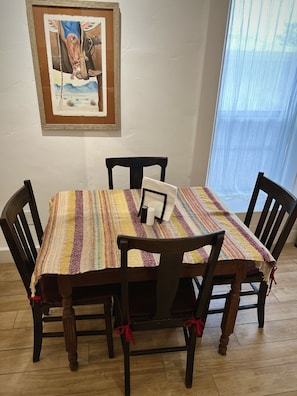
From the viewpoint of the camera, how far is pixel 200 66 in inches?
77.0

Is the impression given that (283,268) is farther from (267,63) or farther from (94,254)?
(94,254)

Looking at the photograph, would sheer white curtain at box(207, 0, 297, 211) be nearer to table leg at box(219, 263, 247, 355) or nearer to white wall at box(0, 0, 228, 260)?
white wall at box(0, 0, 228, 260)

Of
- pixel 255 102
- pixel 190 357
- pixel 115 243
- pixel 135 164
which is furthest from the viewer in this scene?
pixel 255 102

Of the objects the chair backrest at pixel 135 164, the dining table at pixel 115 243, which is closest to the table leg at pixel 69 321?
the dining table at pixel 115 243

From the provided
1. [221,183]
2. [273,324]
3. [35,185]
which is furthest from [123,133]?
[273,324]

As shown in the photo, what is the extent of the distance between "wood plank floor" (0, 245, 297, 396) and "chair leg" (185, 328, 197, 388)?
2.0 inches

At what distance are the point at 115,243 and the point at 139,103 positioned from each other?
1.14 m

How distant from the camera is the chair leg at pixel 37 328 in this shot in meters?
1.42

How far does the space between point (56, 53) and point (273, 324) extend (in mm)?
2318

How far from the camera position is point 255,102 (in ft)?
7.18

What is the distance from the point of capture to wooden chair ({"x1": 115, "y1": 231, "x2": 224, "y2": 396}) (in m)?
1.02

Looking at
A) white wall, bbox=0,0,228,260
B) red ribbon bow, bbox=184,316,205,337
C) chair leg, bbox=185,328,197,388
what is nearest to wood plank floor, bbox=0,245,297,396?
chair leg, bbox=185,328,197,388

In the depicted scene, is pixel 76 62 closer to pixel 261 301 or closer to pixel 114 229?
pixel 114 229

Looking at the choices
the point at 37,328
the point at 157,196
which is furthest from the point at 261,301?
the point at 37,328
